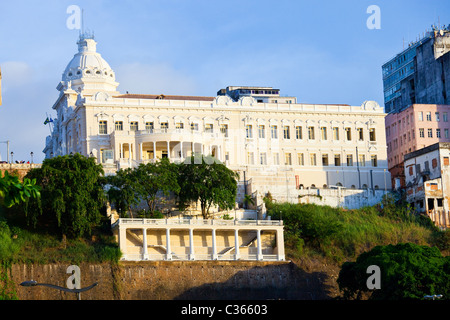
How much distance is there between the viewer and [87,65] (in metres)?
112

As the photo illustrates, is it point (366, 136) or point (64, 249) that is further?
point (366, 136)

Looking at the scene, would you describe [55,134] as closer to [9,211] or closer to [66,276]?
[9,211]

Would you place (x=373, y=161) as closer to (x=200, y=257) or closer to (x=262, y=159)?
(x=262, y=159)

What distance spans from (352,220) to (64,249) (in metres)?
27.9

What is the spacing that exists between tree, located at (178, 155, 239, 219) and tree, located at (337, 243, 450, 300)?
1579cm

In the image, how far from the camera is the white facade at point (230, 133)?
10119 cm

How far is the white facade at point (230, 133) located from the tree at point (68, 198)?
13.0 meters

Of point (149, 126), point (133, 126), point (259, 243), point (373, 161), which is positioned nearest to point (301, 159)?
point (373, 161)

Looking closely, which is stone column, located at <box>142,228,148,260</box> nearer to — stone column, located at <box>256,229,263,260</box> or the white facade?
stone column, located at <box>256,229,263,260</box>

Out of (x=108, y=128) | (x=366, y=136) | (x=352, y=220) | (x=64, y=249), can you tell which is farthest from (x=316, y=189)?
(x=64, y=249)

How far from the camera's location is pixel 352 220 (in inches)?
3713

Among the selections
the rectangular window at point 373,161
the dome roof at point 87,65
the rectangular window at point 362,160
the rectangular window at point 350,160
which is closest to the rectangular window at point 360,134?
the rectangular window at point 362,160

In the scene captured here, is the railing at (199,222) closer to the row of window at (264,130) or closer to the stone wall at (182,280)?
the stone wall at (182,280)

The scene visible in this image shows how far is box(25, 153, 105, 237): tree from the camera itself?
81438mm
